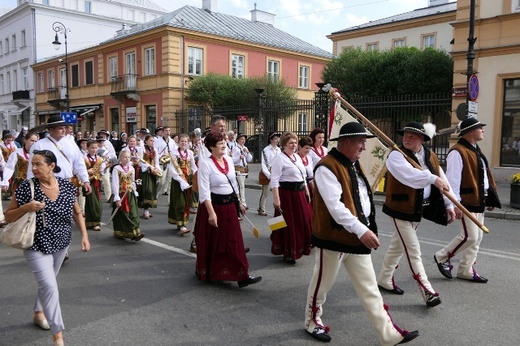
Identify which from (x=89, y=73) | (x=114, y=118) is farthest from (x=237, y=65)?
(x=89, y=73)

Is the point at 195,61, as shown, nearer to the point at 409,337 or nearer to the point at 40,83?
the point at 40,83

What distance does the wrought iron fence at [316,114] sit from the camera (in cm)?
1703

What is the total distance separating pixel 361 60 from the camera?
26.2 metres

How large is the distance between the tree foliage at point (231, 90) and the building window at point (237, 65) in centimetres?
375

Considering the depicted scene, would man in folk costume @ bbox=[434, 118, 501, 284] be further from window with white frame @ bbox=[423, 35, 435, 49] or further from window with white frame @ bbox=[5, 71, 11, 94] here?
window with white frame @ bbox=[5, 71, 11, 94]

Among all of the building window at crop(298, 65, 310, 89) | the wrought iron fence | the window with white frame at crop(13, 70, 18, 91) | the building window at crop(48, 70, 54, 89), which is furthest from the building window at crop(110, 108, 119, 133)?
the window with white frame at crop(13, 70, 18, 91)

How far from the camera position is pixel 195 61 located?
A: 30.1 m

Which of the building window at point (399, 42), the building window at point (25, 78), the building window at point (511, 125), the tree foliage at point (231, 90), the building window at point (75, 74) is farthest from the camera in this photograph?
the building window at point (25, 78)

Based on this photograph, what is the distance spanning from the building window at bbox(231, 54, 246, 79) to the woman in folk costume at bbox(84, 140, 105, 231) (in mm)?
23135

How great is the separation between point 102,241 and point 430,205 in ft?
17.8

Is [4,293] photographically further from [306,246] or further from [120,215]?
[306,246]

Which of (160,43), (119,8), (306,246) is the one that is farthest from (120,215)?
(119,8)

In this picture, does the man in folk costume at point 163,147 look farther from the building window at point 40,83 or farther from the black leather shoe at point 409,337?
the building window at point 40,83

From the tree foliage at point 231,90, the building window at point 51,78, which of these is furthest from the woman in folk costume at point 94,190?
the building window at point 51,78
